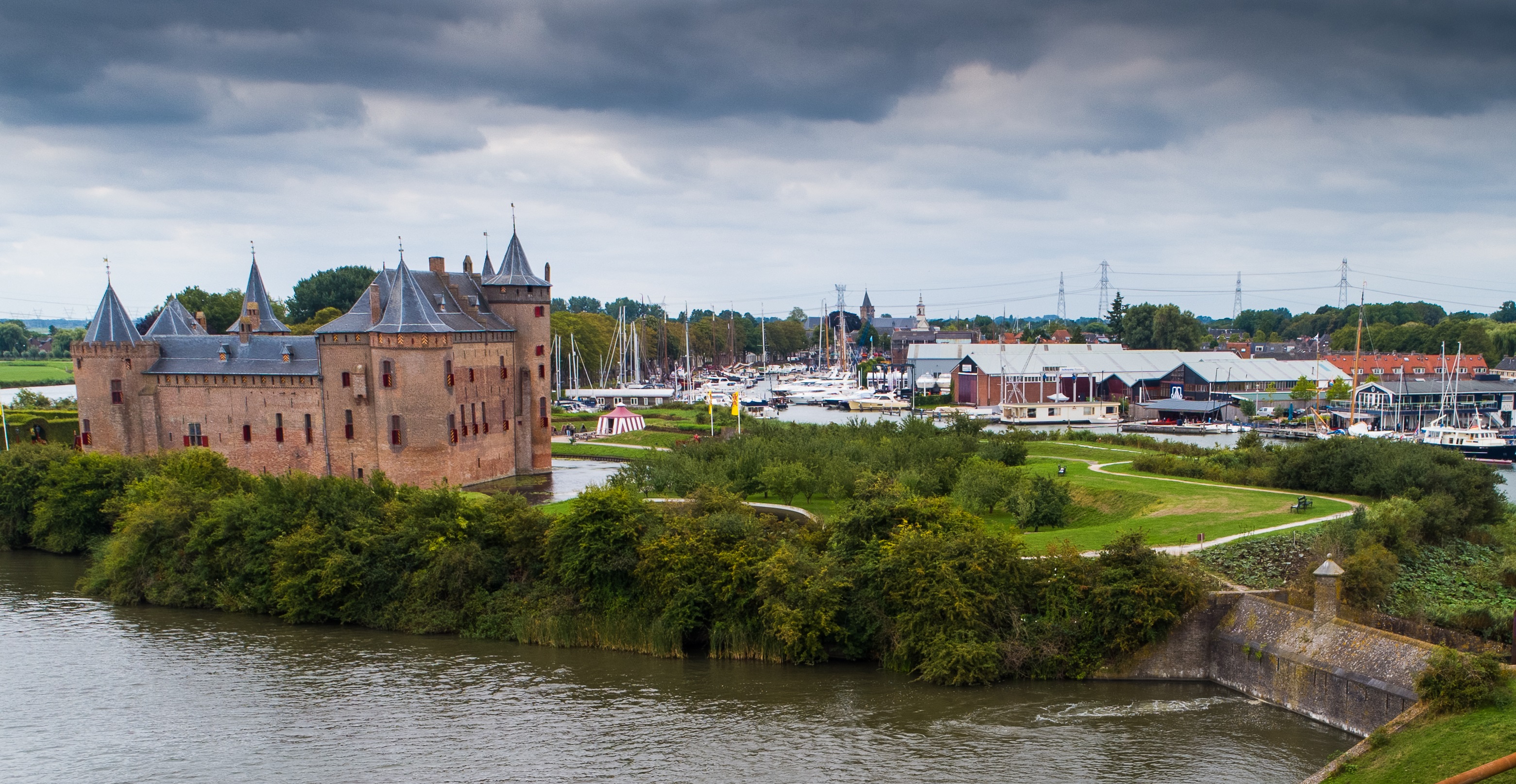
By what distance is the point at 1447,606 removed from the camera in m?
29.2

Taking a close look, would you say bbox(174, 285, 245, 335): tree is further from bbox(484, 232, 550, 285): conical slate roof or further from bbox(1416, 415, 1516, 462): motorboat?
bbox(1416, 415, 1516, 462): motorboat

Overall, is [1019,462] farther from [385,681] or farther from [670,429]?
[670,429]

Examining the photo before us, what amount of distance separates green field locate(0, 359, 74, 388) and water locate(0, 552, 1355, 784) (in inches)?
4862

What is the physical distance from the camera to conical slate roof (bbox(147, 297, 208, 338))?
2415 inches

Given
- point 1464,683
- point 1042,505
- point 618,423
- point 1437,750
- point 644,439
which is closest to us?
point 1437,750

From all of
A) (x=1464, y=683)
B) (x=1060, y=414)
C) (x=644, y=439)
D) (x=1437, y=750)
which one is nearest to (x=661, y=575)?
(x=1437, y=750)

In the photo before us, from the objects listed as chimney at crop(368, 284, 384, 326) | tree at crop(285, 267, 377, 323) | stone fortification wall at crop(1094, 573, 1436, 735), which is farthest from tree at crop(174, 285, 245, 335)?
stone fortification wall at crop(1094, 573, 1436, 735)

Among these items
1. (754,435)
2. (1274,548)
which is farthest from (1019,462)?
(1274,548)

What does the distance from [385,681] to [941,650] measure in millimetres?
16121

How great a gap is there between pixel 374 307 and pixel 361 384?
13.4 feet

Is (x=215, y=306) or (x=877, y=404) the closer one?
(x=215, y=306)

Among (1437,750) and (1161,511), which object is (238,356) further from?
(1437,750)

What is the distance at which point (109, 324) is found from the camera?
58.0 metres

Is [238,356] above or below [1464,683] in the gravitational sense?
above
